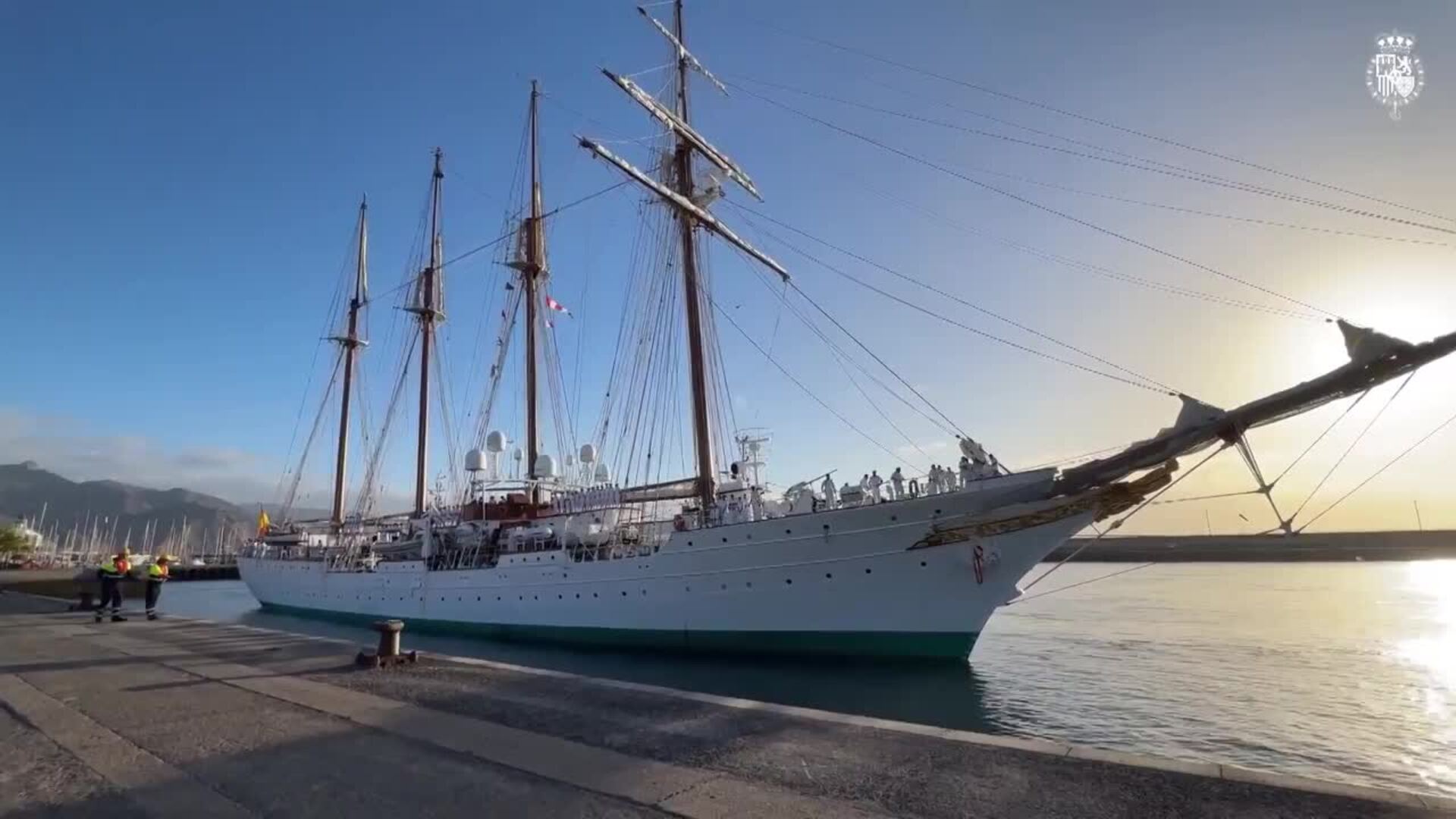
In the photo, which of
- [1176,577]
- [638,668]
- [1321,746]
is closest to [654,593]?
[638,668]

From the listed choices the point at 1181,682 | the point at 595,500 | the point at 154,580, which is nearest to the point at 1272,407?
the point at 1181,682

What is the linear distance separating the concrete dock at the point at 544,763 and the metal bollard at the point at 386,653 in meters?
1.57

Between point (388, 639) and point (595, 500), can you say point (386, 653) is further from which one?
point (595, 500)

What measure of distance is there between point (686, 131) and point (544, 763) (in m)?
25.8

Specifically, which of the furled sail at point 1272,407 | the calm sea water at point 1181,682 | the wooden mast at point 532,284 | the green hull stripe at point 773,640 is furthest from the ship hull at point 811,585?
the wooden mast at point 532,284

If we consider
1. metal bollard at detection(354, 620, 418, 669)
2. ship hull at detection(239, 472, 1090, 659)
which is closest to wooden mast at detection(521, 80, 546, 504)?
ship hull at detection(239, 472, 1090, 659)

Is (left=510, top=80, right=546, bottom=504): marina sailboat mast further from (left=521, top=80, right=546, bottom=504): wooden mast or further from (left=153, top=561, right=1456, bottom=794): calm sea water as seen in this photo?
(left=153, top=561, right=1456, bottom=794): calm sea water

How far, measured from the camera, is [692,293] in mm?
25734

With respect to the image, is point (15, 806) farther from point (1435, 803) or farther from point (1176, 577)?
point (1176, 577)

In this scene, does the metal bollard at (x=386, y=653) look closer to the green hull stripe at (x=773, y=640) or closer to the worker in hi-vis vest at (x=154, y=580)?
the green hull stripe at (x=773, y=640)

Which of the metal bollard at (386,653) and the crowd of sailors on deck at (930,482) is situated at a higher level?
the crowd of sailors on deck at (930,482)

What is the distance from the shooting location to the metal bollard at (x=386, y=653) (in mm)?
10727

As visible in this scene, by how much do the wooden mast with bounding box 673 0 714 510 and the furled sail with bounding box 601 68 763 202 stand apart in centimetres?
50

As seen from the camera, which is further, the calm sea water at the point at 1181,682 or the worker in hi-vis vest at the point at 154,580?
the worker in hi-vis vest at the point at 154,580
